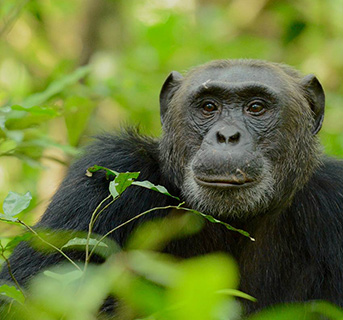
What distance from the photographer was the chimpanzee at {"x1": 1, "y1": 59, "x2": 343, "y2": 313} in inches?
195

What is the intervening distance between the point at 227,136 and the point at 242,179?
33 centimetres

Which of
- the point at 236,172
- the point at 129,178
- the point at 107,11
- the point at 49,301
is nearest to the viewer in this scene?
the point at 49,301

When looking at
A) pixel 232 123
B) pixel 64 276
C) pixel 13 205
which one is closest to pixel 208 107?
pixel 232 123

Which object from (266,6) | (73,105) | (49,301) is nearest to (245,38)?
(266,6)

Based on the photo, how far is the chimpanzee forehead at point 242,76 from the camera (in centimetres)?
543

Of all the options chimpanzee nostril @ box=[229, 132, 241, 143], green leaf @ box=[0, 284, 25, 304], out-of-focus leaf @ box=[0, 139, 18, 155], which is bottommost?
green leaf @ box=[0, 284, 25, 304]

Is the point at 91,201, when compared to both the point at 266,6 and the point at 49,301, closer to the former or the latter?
the point at 49,301

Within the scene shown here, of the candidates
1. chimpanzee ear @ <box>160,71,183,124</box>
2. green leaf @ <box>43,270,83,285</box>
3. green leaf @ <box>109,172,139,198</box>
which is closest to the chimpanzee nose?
chimpanzee ear @ <box>160,71,183,124</box>

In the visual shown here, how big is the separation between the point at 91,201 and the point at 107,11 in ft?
23.0

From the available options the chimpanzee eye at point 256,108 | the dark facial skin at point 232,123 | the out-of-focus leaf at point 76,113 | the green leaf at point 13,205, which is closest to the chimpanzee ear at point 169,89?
the dark facial skin at point 232,123

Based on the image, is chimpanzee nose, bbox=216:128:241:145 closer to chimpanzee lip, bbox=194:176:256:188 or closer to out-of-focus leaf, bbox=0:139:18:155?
chimpanzee lip, bbox=194:176:256:188

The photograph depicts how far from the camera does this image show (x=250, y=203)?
4926 mm

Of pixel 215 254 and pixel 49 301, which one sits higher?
pixel 49 301

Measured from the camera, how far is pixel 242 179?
15.7ft
